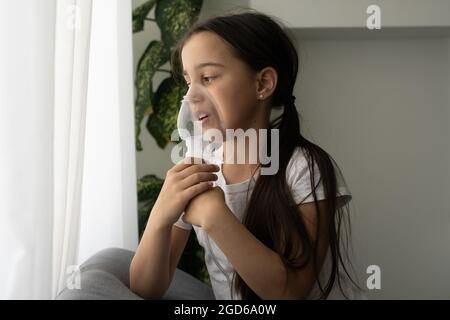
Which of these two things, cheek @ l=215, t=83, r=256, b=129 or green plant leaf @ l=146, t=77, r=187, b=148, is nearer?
cheek @ l=215, t=83, r=256, b=129

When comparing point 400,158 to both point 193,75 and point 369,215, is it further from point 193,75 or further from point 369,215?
point 193,75

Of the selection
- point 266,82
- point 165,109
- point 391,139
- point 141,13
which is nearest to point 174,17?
point 141,13

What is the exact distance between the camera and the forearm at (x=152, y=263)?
0.59 metres

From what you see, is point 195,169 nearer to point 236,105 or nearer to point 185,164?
point 185,164

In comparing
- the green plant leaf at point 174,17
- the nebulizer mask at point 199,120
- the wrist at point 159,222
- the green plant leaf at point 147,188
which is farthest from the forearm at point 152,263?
the green plant leaf at point 174,17

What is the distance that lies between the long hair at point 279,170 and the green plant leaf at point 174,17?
19.1 inches

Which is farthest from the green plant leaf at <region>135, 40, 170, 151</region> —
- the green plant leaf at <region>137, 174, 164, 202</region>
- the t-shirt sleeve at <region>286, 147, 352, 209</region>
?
the t-shirt sleeve at <region>286, 147, 352, 209</region>

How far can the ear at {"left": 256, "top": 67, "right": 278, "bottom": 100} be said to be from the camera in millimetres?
653

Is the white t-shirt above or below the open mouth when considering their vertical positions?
below

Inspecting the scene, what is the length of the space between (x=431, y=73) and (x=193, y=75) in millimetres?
802

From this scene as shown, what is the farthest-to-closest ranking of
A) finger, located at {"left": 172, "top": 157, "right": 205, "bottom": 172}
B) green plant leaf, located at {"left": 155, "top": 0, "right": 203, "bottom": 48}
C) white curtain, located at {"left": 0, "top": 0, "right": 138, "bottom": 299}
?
1. green plant leaf, located at {"left": 155, "top": 0, "right": 203, "bottom": 48}
2. finger, located at {"left": 172, "top": 157, "right": 205, "bottom": 172}
3. white curtain, located at {"left": 0, "top": 0, "right": 138, "bottom": 299}

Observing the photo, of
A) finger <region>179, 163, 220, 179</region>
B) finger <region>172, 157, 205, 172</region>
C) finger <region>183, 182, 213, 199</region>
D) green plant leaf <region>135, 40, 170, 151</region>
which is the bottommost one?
finger <region>183, 182, 213, 199</region>

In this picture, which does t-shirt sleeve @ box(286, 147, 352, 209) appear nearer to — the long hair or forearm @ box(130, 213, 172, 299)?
→ the long hair

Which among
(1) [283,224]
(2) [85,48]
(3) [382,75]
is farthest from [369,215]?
(2) [85,48]
